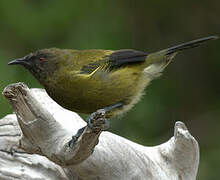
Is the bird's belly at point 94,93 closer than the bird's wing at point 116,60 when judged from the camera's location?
Yes

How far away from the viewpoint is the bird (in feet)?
14.0

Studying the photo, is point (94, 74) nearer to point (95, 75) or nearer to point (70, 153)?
point (95, 75)

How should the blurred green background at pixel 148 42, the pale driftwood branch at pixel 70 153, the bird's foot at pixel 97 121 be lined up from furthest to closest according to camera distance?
the blurred green background at pixel 148 42 < the pale driftwood branch at pixel 70 153 < the bird's foot at pixel 97 121

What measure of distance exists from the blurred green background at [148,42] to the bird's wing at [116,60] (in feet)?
4.53

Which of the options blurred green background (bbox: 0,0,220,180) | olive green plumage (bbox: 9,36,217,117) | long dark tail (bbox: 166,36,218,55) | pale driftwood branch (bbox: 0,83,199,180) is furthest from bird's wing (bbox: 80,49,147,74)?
blurred green background (bbox: 0,0,220,180)

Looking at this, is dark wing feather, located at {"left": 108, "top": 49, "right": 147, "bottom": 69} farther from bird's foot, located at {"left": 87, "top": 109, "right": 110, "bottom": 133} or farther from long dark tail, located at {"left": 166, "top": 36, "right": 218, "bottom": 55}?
bird's foot, located at {"left": 87, "top": 109, "right": 110, "bottom": 133}

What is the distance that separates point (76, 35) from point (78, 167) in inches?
93.6

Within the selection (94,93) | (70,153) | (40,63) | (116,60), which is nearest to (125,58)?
(116,60)

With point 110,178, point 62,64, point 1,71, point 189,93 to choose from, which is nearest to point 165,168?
point 110,178

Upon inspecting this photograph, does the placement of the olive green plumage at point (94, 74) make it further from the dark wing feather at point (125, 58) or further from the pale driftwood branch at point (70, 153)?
the pale driftwood branch at point (70, 153)

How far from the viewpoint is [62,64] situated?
449 cm

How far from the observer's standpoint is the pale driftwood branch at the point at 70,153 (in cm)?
379

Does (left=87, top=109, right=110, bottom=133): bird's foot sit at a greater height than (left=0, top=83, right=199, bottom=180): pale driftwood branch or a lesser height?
greater

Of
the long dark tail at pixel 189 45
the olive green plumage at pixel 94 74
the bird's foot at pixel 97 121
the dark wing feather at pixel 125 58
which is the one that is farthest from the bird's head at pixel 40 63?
Result: the bird's foot at pixel 97 121
